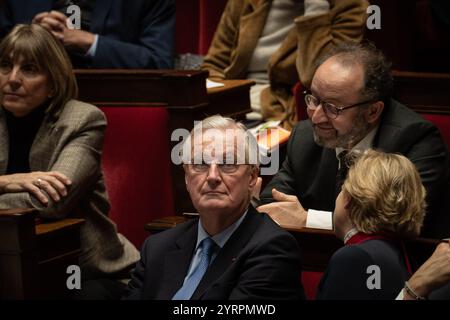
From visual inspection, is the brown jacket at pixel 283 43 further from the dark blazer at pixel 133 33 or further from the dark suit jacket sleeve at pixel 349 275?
the dark suit jacket sleeve at pixel 349 275

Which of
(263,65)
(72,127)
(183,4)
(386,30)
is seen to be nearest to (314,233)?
(72,127)

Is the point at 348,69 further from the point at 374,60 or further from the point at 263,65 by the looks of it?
the point at 263,65

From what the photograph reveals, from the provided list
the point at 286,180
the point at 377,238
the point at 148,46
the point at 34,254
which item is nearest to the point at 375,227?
the point at 377,238

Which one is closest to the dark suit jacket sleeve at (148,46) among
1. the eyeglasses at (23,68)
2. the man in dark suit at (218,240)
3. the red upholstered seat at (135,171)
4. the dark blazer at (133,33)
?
the dark blazer at (133,33)

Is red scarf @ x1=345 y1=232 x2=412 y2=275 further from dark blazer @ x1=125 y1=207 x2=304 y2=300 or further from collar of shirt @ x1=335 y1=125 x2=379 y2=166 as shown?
collar of shirt @ x1=335 y1=125 x2=379 y2=166

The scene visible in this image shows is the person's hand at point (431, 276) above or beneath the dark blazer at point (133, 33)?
beneath

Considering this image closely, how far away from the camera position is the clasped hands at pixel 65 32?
276 centimetres

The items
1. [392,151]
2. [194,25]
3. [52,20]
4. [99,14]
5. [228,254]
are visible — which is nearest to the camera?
[228,254]

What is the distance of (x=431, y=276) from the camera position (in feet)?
5.17

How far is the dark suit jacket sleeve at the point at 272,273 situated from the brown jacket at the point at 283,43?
111 cm

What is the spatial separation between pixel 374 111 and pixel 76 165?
2.28ft

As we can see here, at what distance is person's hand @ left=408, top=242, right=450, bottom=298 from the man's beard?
59 cm

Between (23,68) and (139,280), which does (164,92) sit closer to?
(23,68)

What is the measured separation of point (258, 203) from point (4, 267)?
1.94ft
